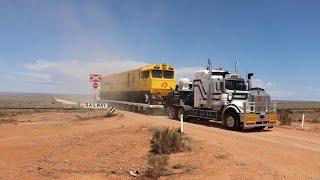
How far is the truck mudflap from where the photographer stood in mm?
22375

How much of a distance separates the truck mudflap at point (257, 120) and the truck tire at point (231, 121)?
1.66 ft

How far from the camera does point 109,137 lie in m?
20.8

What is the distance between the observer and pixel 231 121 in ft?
76.7

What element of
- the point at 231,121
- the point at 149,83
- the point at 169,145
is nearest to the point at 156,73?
the point at 149,83

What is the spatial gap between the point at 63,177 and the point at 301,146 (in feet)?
31.7

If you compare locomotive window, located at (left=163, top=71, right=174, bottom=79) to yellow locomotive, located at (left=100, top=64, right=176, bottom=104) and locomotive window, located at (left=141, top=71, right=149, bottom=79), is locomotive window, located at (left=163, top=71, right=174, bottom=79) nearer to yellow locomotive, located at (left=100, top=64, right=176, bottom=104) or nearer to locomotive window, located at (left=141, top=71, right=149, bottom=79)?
yellow locomotive, located at (left=100, top=64, right=176, bottom=104)

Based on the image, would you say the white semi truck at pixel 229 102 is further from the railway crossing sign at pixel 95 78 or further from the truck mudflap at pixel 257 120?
the railway crossing sign at pixel 95 78

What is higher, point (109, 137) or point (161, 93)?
point (161, 93)

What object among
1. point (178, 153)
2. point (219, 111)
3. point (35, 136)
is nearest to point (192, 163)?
point (178, 153)

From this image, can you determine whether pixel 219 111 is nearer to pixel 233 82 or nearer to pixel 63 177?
pixel 233 82

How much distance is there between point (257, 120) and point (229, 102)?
2010 millimetres

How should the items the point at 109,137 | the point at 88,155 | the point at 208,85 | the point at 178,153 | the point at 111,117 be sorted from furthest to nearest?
the point at 111,117
the point at 208,85
the point at 109,137
the point at 88,155
the point at 178,153

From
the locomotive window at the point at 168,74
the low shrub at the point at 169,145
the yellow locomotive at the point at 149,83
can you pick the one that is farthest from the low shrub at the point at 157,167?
the locomotive window at the point at 168,74

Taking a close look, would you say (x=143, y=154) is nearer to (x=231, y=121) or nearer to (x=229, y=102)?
(x=231, y=121)
